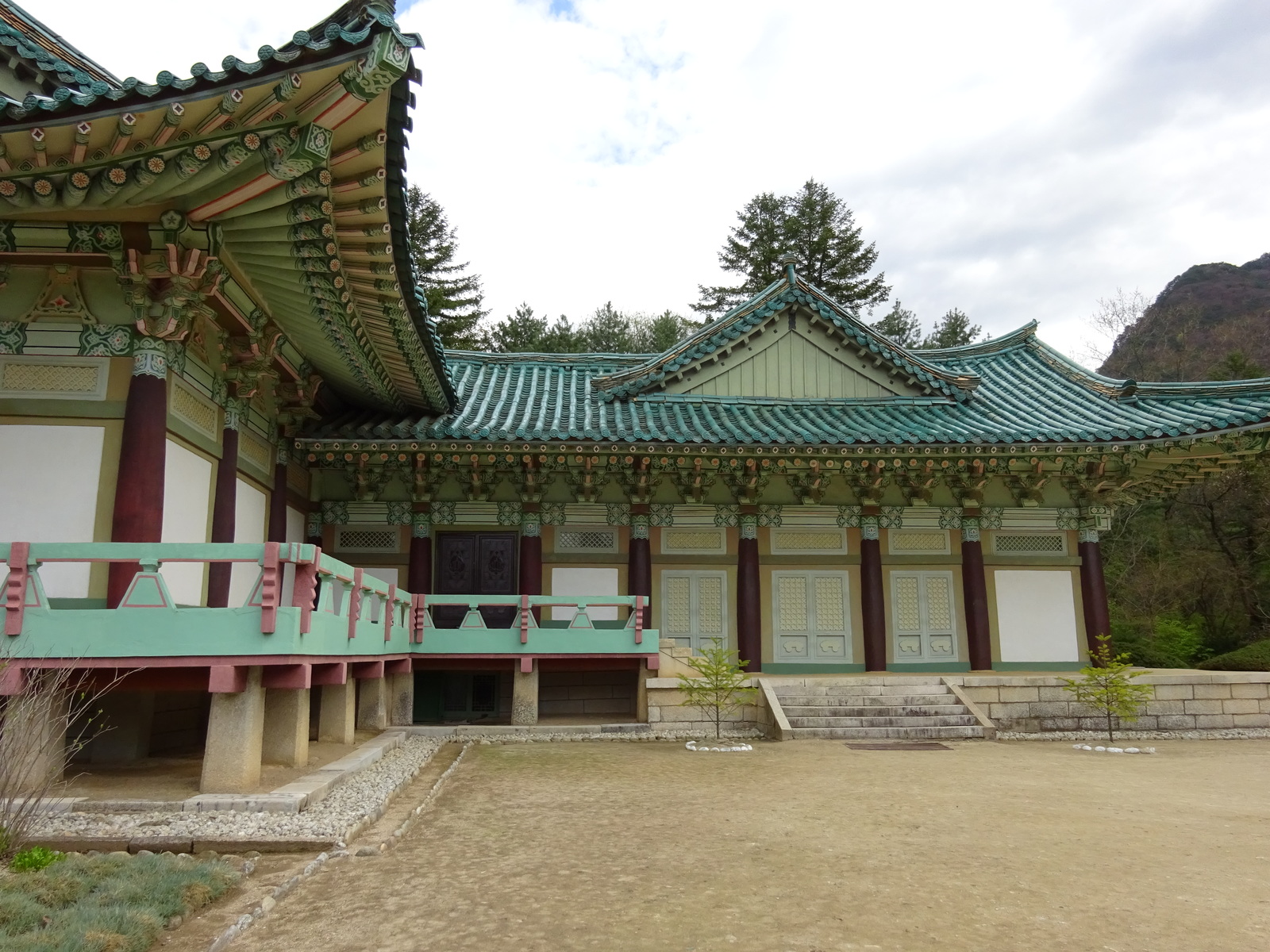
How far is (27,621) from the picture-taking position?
6.62 metres

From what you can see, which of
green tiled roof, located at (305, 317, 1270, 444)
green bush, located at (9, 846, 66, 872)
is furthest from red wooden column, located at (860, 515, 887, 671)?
green bush, located at (9, 846, 66, 872)

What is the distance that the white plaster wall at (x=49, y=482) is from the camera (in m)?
7.89

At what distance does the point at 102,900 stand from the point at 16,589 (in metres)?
3.23

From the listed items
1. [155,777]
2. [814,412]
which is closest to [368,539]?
[155,777]

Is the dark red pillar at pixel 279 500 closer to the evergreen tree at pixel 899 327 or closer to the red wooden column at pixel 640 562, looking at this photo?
the red wooden column at pixel 640 562

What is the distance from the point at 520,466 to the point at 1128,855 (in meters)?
10.2

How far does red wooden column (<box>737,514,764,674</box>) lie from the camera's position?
1452 cm

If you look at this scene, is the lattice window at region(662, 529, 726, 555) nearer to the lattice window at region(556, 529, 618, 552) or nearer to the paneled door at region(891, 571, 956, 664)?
the lattice window at region(556, 529, 618, 552)

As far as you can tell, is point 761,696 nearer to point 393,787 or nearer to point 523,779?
point 523,779

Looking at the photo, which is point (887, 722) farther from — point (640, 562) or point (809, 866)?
point (809, 866)

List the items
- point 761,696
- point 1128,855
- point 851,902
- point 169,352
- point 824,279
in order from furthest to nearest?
point 824,279 < point 761,696 < point 169,352 < point 1128,855 < point 851,902

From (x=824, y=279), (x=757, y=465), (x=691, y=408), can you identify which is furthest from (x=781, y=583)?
(x=824, y=279)

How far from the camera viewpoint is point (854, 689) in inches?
508

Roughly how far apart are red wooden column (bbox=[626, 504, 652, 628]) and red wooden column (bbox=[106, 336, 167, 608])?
7.78m
